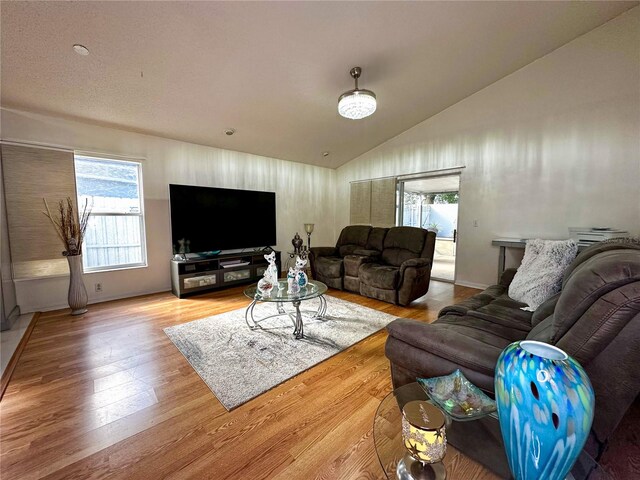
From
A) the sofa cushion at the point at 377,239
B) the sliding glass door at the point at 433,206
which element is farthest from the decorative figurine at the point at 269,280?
the sliding glass door at the point at 433,206

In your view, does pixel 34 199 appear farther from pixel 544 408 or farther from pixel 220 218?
pixel 544 408

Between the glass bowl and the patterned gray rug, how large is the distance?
3.55ft

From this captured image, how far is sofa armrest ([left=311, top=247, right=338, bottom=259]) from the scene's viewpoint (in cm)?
455

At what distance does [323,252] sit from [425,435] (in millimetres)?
3832

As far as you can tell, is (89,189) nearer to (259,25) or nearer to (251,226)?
(251,226)

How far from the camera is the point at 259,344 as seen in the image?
7.79ft

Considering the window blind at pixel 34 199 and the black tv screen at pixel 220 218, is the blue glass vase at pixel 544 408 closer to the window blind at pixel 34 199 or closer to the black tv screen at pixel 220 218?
the black tv screen at pixel 220 218

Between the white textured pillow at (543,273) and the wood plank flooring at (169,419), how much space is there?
1.23 m

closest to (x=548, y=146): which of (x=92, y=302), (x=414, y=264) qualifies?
(x=414, y=264)

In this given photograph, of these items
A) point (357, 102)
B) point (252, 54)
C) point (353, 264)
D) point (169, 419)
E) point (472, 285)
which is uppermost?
point (252, 54)

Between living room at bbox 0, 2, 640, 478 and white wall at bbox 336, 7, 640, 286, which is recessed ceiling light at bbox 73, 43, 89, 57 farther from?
white wall at bbox 336, 7, 640, 286

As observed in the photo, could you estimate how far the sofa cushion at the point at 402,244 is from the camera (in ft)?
12.7

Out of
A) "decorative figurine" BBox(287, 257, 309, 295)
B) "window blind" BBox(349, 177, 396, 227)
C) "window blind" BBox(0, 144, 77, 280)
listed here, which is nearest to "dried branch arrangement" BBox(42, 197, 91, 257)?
"window blind" BBox(0, 144, 77, 280)

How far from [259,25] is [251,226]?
2.99m
